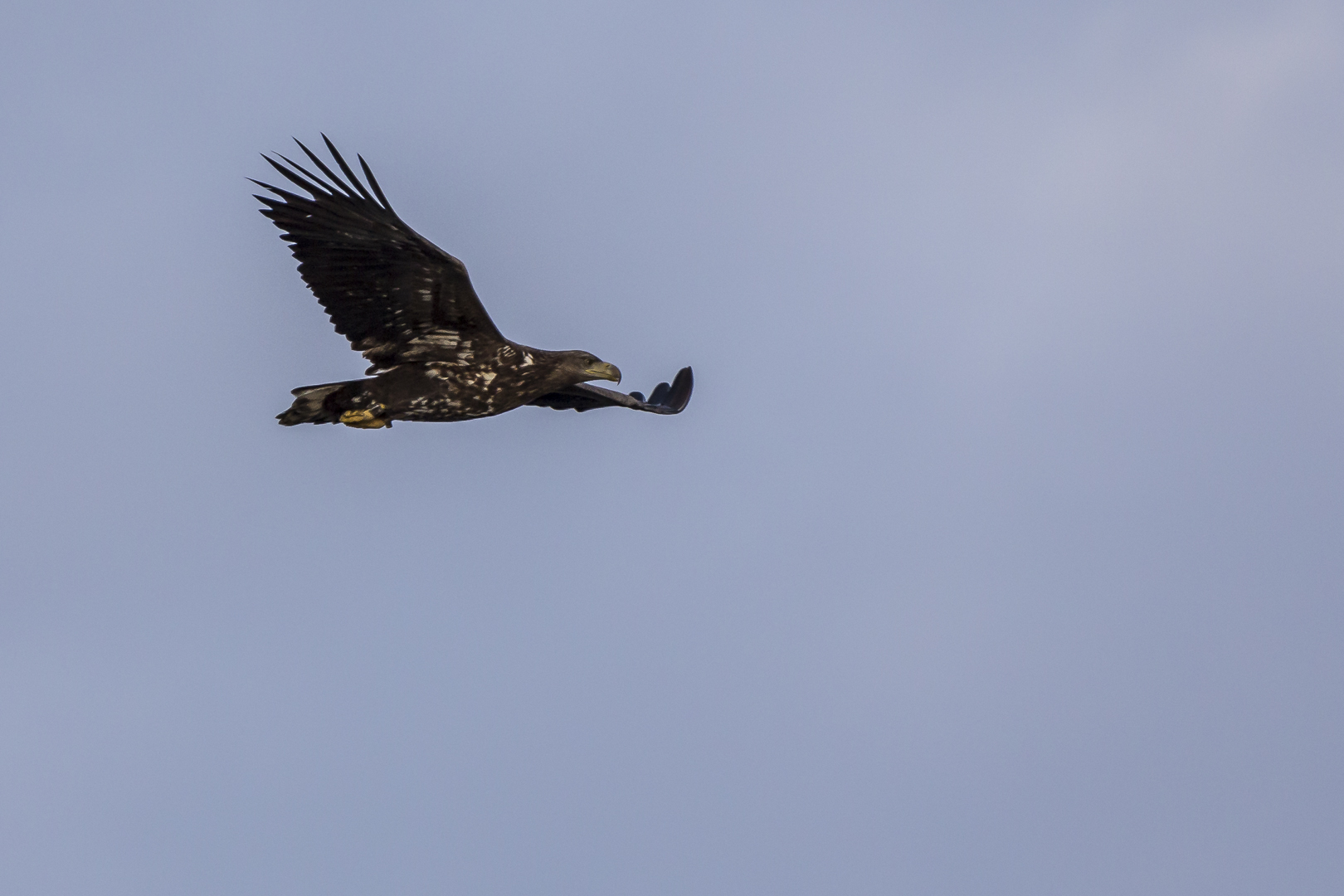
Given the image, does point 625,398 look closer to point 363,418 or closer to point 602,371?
point 602,371

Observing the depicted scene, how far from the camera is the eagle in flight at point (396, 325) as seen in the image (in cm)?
1781

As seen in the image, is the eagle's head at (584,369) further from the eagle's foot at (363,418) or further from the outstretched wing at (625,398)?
the eagle's foot at (363,418)

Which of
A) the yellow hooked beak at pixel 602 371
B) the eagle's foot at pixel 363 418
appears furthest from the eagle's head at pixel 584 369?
the eagle's foot at pixel 363 418

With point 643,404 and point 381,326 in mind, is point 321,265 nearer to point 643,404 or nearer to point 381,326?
point 381,326

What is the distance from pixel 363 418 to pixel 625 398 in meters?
3.69

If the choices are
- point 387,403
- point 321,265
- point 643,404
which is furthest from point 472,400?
point 643,404

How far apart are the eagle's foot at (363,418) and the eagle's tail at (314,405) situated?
0.31 feet

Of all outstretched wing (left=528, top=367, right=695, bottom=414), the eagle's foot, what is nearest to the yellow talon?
the eagle's foot

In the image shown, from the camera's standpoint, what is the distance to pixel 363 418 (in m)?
18.6

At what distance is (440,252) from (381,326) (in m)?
1.22

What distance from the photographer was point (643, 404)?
21.7m

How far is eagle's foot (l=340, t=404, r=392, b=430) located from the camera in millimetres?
18609

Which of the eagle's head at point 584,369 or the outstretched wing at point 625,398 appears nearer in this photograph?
the eagle's head at point 584,369

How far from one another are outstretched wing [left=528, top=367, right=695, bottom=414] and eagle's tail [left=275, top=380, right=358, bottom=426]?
2.22 metres
